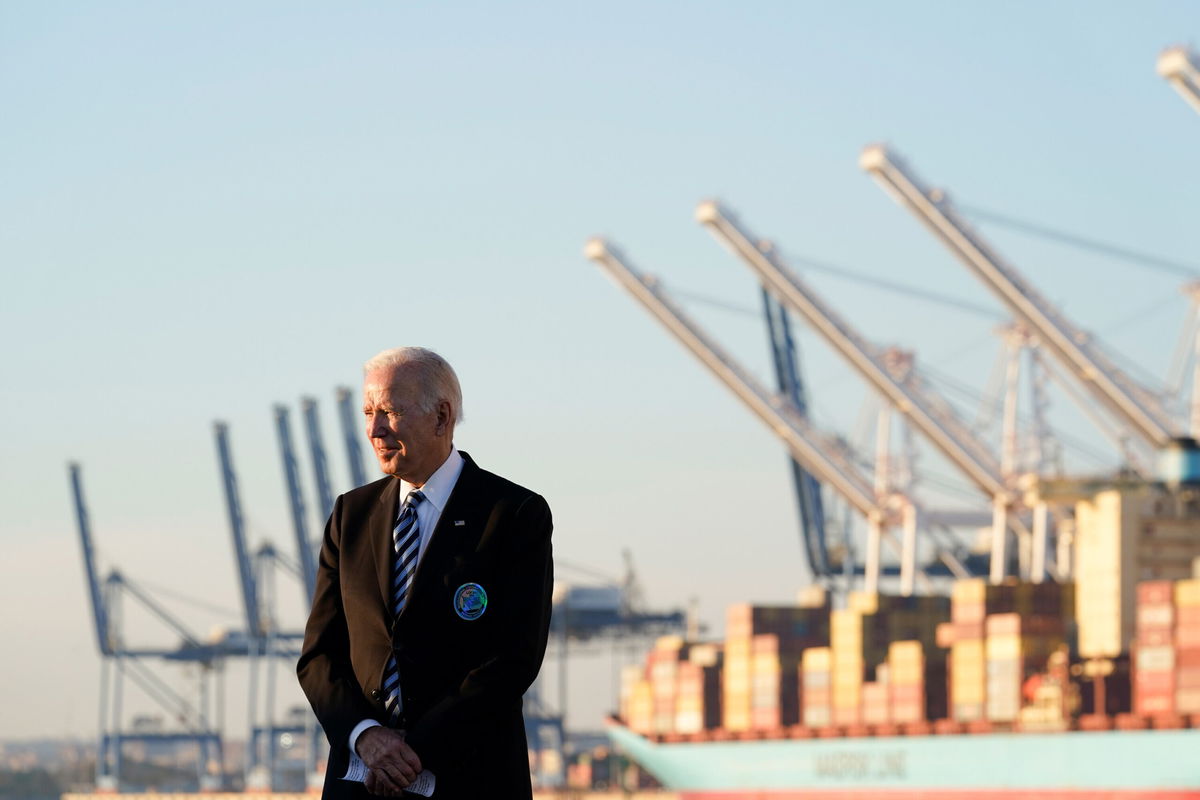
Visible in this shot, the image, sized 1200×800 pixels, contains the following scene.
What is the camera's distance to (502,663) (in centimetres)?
485

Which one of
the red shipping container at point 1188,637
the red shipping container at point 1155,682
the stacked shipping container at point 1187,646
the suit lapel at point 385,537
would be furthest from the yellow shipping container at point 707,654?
the suit lapel at point 385,537

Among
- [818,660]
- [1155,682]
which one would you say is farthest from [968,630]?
[1155,682]

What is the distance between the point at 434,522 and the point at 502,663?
0.35 metres

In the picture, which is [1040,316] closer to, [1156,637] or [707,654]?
[1156,637]

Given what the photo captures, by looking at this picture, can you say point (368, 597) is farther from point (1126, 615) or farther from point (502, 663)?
point (1126, 615)

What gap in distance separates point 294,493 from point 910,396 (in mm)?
37960

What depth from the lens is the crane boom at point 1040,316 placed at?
160 feet

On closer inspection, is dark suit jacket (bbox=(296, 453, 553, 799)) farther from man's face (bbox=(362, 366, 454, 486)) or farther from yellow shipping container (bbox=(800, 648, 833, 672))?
yellow shipping container (bbox=(800, 648, 833, 672))

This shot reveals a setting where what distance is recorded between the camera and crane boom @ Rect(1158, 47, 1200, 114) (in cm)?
4272

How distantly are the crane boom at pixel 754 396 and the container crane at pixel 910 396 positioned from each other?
308 cm

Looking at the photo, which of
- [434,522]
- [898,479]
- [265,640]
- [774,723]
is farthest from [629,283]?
[434,522]

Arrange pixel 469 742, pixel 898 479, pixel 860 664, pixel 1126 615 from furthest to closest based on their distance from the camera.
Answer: pixel 898 479, pixel 860 664, pixel 1126 615, pixel 469 742

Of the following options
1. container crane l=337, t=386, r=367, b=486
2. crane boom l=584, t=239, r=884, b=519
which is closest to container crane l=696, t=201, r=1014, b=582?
crane boom l=584, t=239, r=884, b=519

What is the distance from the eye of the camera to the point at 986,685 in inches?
1836
